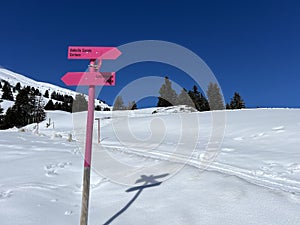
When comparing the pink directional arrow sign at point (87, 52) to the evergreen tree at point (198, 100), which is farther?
the evergreen tree at point (198, 100)

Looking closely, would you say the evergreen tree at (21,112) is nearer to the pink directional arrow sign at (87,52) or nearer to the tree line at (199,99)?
the tree line at (199,99)

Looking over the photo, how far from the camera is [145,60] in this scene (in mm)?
6184

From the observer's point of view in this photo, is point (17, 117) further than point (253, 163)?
Yes

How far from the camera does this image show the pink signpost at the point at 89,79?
125 inches

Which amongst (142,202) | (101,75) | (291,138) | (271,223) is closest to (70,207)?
(142,202)

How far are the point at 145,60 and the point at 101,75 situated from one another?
10.2ft

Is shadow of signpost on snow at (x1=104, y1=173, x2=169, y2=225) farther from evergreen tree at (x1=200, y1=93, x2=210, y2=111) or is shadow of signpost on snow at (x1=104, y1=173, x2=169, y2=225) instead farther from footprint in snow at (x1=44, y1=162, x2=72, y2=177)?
evergreen tree at (x1=200, y1=93, x2=210, y2=111)

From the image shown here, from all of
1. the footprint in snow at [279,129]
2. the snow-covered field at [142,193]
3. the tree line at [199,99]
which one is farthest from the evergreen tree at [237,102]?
the snow-covered field at [142,193]

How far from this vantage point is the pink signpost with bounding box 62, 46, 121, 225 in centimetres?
316

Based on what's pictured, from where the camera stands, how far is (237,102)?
197 feet

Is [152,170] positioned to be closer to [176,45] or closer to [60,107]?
[176,45]

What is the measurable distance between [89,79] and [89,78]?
0.01 metres

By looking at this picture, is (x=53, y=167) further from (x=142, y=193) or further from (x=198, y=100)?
A: (x=198, y=100)

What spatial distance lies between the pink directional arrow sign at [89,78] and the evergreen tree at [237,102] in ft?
199
